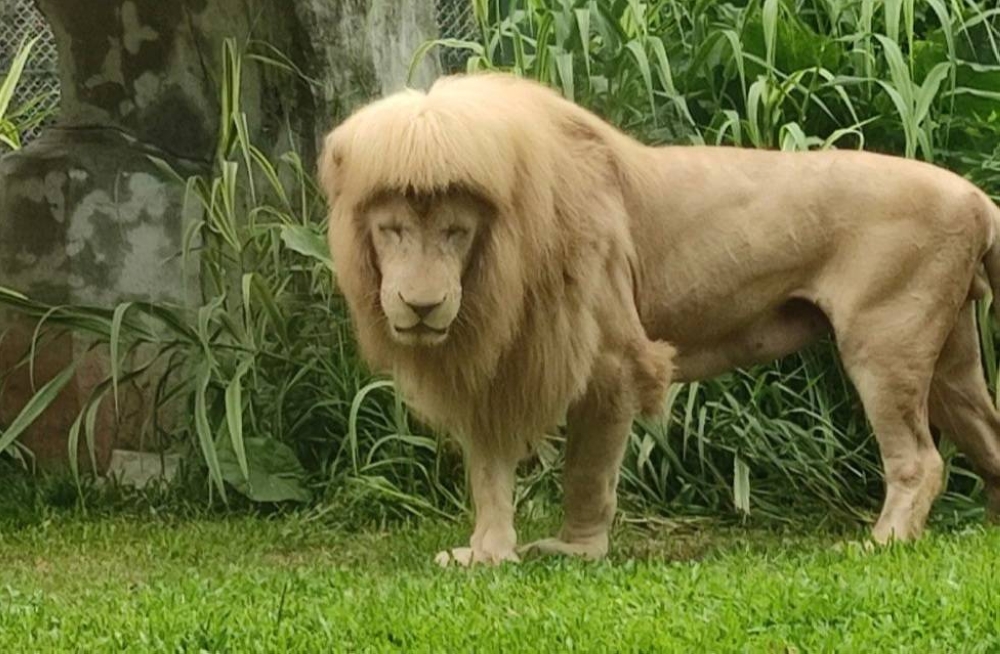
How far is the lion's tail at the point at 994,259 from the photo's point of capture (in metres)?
5.23

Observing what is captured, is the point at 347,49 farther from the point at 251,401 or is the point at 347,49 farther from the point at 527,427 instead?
the point at 527,427

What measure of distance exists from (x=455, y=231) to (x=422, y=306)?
0.72 ft

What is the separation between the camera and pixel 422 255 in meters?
4.46

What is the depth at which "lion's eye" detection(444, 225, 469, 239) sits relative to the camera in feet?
14.8

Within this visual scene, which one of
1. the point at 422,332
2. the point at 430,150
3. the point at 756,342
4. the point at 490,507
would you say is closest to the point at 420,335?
the point at 422,332

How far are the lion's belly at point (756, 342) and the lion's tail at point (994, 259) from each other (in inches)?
17.7

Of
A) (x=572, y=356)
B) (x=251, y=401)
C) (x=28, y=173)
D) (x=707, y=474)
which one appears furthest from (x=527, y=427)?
(x=28, y=173)

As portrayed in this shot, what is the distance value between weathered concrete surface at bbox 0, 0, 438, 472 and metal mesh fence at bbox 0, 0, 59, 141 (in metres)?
2.62

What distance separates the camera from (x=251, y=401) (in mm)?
6297

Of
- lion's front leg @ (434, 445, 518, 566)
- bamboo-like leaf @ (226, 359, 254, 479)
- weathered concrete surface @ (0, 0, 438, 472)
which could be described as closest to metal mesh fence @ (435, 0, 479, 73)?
weathered concrete surface @ (0, 0, 438, 472)

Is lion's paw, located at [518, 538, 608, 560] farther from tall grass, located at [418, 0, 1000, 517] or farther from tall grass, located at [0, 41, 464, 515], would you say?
tall grass, located at [0, 41, 464, 515]

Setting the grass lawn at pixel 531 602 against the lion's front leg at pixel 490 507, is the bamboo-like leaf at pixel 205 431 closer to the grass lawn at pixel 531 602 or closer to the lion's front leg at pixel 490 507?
the grass lawn at pixel 531 602

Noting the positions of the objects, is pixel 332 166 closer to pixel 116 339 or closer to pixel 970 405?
pixel 116 339

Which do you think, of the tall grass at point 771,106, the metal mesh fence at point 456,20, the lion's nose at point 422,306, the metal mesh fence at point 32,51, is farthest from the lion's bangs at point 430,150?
the metal mesh fence at point 32,51
